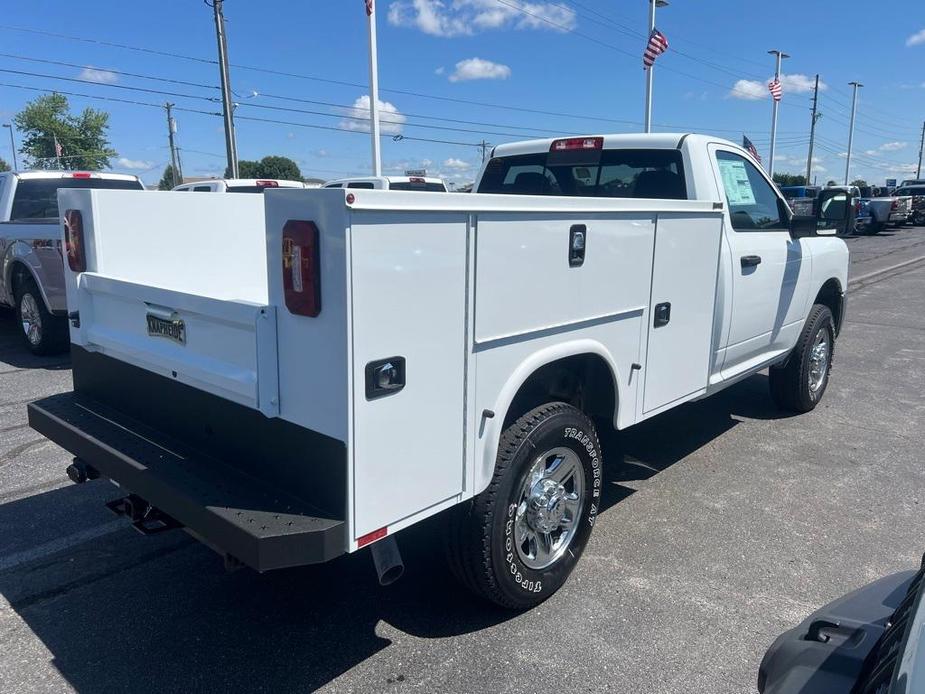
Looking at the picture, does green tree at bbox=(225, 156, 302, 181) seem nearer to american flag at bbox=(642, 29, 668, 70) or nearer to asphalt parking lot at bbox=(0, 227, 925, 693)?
american flag at bbox=(642, 29, 668, 70)

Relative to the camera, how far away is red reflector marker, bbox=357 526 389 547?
251 cm

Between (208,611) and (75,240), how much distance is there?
6.17 ft

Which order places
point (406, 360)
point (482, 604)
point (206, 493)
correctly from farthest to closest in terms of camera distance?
1. point (482, 604)
2. point (206, 493)
3. point (406, 360)

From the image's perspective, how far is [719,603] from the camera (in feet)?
11.5

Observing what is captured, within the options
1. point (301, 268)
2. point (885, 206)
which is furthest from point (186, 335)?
point (885, 206)

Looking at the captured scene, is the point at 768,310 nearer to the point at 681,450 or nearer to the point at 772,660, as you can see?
the point at 681,450

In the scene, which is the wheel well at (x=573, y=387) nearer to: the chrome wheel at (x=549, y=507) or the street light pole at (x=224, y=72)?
the chrome wheel at (x=549, y=507)

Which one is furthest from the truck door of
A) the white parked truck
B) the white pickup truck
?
the white parked truck

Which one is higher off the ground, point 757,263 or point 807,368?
point 757,263

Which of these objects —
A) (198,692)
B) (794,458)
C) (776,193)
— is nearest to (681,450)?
(794,458)

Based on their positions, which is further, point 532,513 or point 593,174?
point 593,174

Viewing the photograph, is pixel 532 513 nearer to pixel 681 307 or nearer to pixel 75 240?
pixel 681 307

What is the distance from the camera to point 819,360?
21.5ft

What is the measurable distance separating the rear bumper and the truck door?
10.9 ft
